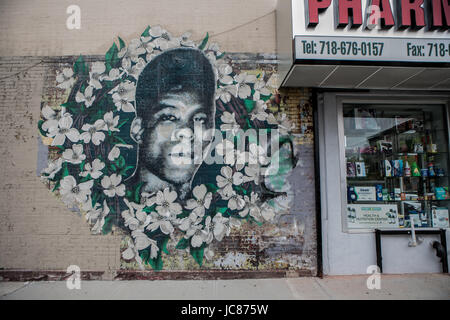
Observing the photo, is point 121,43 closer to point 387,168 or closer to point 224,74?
point 224,74

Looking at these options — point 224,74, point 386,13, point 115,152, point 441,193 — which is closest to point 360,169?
point 441,193

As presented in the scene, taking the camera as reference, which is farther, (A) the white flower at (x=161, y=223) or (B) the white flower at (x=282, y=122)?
(B) the white flower at (x=282, y=122)

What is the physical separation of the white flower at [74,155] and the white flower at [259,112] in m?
3.31

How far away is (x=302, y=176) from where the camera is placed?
5.14 meters

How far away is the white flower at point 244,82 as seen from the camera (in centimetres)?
525

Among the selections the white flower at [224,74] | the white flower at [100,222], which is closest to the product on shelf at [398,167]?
the white flower at [224,74]

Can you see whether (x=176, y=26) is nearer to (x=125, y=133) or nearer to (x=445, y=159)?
(x=125, y=133)

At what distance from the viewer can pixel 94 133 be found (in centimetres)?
521

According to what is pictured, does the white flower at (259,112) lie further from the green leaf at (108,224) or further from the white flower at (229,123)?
the green leaf at (108,224)

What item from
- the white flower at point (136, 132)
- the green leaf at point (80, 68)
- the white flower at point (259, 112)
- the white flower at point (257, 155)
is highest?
the green leaf at point (80, 68)

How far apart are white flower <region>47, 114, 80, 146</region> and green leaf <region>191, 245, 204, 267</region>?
306 cm

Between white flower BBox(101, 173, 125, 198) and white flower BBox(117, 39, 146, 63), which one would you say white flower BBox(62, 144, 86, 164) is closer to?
white flower BBox(101, 173, 125, 198)

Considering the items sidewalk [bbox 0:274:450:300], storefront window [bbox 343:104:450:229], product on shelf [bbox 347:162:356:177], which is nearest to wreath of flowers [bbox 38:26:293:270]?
sidewalk [bbox 0:274:450:300]
